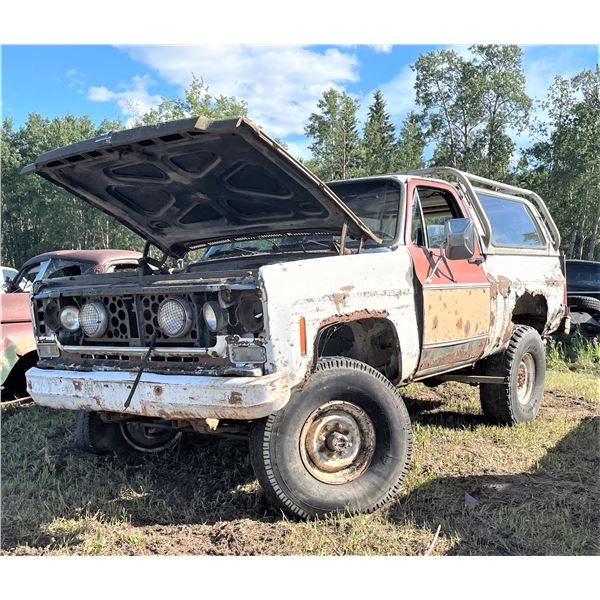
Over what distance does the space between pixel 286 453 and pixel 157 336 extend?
0.99 meters

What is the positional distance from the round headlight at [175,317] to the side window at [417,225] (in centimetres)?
182

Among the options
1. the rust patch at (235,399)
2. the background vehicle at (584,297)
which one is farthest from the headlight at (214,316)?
the background vehicle at (584,297)

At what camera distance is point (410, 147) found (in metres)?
33.3

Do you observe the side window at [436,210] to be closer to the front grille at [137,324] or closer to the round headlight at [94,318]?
the front grille at [137,324]

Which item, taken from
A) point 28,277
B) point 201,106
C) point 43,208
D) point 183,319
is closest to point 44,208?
point 43,208

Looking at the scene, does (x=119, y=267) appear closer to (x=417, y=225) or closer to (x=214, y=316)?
(x=417, y=225)

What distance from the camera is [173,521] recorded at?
124 inches

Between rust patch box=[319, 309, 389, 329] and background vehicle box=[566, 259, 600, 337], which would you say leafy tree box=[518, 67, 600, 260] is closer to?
background vehicle box=[566, 259, 600, 337]

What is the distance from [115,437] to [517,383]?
3.60 m

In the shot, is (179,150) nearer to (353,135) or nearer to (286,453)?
(286,453)

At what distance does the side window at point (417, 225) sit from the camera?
3.98 metres

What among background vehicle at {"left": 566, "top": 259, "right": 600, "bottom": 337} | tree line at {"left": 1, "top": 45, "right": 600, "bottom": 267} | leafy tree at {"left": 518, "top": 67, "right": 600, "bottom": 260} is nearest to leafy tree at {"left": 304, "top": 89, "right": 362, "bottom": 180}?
tree line at {"left": 1, "top": 45, "right": 600, "bottom": 267}

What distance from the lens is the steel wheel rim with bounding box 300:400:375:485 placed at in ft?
10.0

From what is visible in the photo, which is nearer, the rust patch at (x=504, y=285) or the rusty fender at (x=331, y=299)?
the rusty fender at (x=331, y=299)
